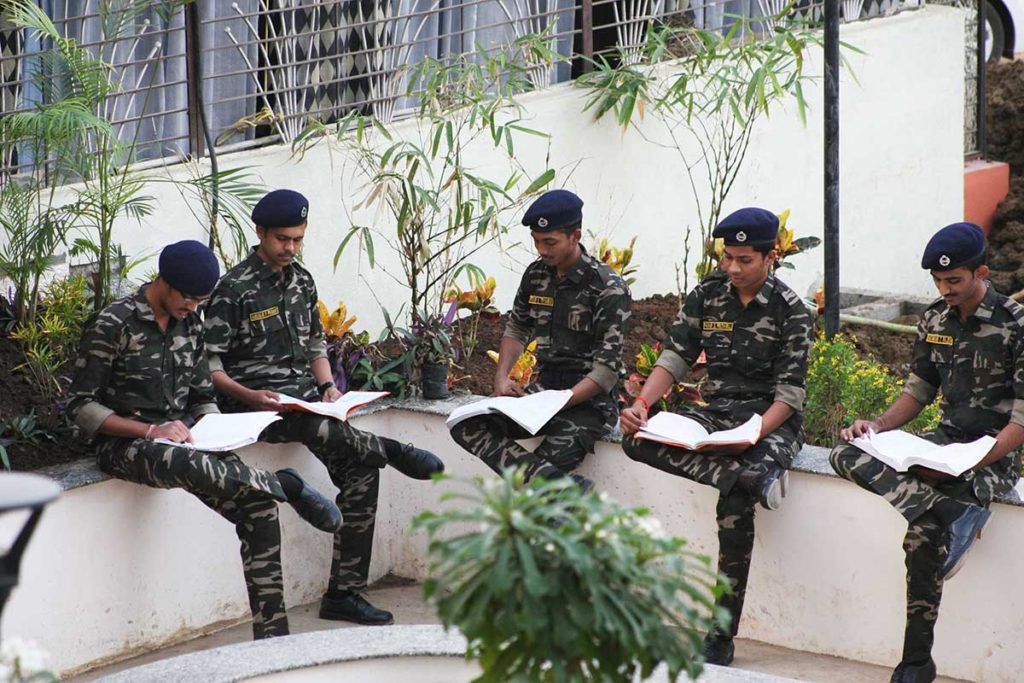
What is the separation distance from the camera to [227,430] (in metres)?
5.09

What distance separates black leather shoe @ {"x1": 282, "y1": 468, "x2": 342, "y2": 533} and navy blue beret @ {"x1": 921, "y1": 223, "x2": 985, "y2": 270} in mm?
2179

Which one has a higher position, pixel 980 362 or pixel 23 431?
pixel 980 362

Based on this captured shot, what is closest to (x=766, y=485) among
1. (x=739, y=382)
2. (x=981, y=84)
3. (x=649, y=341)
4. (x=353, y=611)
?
(x=739, y=382)

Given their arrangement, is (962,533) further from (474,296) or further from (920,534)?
(474,296)

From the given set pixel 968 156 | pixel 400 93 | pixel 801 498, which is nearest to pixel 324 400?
pixel 801 498

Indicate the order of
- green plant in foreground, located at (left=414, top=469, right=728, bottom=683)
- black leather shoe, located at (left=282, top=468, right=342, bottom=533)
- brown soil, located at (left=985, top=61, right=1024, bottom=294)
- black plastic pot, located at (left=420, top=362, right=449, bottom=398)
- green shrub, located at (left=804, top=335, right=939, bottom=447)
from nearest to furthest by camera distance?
green plant in foreground, located at (left=414, top=469, right=728, bottom=683) < black leather shoe, located at (left=282, top=468, right=342, bottom=533) < green shrub, located at (left=804, top=335, right=939, bottom=447) < black plastic pot, located at (left=420, top=362, right=449, bottom=398) < brown soil, located at (left=985, top=61, right=1024, bottom=294)

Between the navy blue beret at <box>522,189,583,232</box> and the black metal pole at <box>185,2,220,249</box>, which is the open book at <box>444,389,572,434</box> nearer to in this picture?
the navy blue beret at <box>522,189,583,232</box>

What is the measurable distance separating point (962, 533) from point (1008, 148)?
8278 mm

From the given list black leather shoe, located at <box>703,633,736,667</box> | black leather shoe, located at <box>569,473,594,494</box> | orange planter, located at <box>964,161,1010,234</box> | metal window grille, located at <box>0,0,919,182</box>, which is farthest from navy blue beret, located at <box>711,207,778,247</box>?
orange planter, located at <box>964,161,1010,234</box>

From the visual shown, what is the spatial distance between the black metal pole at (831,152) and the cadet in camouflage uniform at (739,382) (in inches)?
36.1

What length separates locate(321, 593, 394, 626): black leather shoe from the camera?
18.5 feet

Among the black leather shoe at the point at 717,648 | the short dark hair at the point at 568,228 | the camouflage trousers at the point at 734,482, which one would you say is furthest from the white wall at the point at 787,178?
the black leather shoe at the point at 717,648

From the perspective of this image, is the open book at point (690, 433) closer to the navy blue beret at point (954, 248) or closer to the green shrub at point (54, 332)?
the navy blue beret at point (954, 248)

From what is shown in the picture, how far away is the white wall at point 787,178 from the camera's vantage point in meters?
6.92
